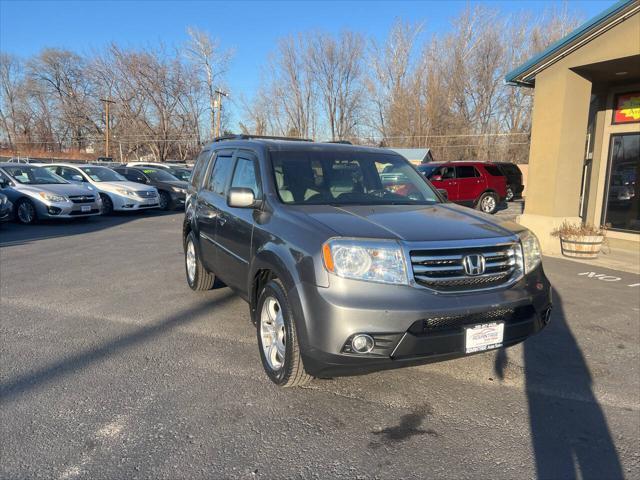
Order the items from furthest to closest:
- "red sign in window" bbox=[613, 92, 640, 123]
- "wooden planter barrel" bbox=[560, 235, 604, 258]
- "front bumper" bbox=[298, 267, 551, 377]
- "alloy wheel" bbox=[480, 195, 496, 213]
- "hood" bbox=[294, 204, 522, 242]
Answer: "alloy wheel" bbox=[480, 195, 496, 213], "red sign in window" bbox=[613, 92, 640, 123], "wooden planter barrel" bbox=[560, 235, 604, 258], "hood" bbox=[294, 204, 522, 242], "front bumper" bbox=[298, 267, 551, 377]

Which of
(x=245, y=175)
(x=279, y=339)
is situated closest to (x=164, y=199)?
(x=245, y=175)

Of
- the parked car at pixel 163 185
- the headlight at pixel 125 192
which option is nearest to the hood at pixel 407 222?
the headlight at pixel 125 192

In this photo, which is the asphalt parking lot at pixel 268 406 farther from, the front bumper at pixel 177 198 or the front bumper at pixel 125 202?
the front bumper at pixel 177 198

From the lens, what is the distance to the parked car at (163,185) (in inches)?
667

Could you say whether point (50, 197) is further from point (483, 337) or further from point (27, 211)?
point (483, 337)

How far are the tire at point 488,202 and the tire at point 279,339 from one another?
48.8 feet

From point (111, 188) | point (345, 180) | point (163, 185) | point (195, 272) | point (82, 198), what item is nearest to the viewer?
point (345, 180)

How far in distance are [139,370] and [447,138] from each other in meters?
43.3

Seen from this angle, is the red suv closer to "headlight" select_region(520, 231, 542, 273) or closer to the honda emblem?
"headlight" select_region(520, 231, 542, 273)

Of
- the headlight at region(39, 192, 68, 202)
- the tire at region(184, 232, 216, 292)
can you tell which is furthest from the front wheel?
the tire at region(184, 232, 216, 292)

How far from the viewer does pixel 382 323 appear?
2768mm

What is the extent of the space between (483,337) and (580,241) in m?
6.81

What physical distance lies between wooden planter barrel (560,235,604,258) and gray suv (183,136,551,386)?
5725 mm

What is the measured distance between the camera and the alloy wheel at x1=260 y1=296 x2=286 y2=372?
3424 mm
